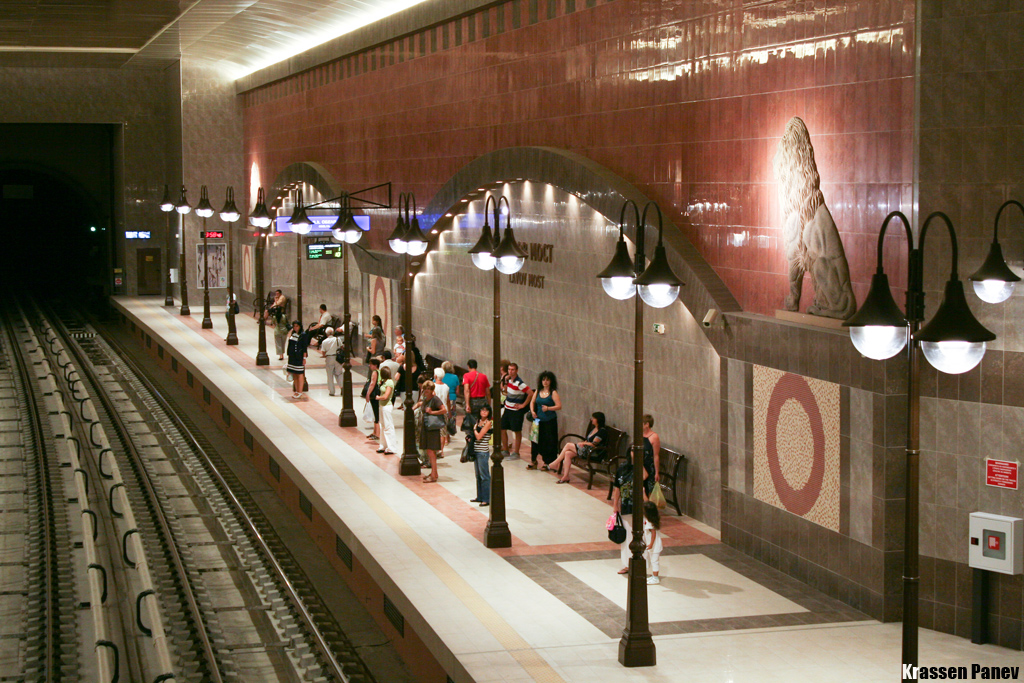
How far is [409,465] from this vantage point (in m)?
18.7

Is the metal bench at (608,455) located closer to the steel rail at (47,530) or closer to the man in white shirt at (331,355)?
the steel rail at (47,530)

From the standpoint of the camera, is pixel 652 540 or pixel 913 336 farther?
pixel 652 540

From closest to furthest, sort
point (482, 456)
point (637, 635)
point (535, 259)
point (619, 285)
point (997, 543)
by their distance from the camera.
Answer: point (619, 285)
point (637, 635)
point (997, 543)
point (482, 456)
point (535, 259)

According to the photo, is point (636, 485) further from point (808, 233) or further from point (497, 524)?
point (497, 524)

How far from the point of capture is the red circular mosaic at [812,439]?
12.9 meters

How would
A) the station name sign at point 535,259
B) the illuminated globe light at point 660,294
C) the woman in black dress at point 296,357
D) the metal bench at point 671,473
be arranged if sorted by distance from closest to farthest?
1. the illuminated globe light at point 660,294
2. the metal bench at point 671,473
3. the station name sign at point 535,259
4. the woman in black dress at point 296,357

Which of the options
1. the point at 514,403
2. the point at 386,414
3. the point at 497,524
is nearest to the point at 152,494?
the point at 386,414

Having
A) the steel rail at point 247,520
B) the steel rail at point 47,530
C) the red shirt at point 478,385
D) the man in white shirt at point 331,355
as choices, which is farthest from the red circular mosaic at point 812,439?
the man in white shirt at point 331,355

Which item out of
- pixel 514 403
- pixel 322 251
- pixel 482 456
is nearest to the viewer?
pixel 482 456

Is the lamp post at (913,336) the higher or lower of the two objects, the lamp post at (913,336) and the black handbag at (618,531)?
the higher

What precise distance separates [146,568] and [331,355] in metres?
9.50

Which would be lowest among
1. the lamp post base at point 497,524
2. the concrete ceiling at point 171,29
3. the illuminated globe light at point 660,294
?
the lamp post base at point 497,524

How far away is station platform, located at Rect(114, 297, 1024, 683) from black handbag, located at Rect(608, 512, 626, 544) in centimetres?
60

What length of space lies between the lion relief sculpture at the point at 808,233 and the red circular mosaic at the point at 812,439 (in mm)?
853
